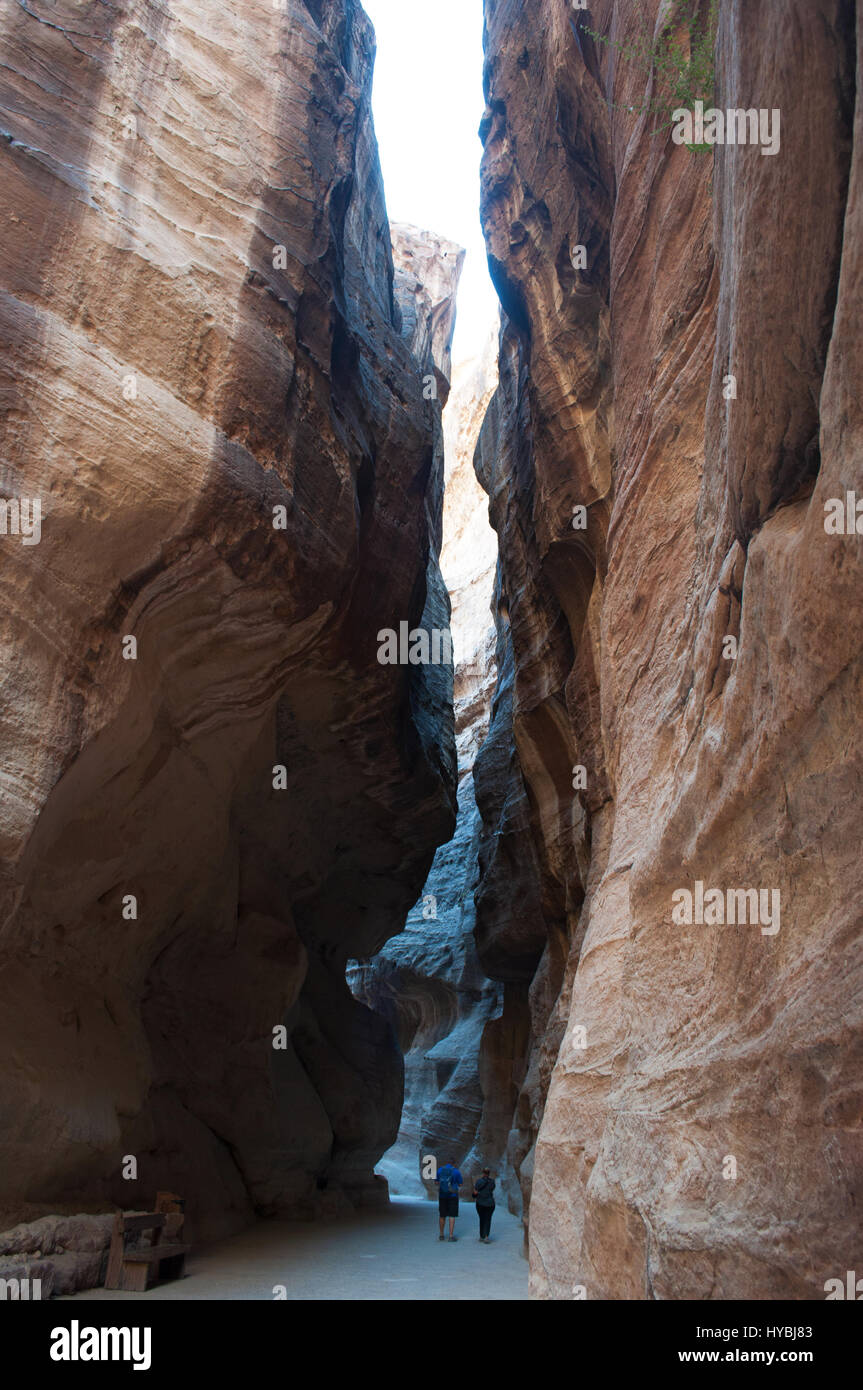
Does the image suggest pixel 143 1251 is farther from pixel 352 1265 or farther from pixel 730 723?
pixel 730 723

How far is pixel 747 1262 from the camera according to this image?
3.06 m

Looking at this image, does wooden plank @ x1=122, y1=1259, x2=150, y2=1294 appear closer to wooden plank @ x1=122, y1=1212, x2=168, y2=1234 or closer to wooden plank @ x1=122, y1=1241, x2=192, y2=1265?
wooden plank @ x1=122, y1=1241, x2=192, y2=1265

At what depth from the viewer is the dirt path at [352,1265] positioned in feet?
25.3

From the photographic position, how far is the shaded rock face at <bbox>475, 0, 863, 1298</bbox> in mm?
2965

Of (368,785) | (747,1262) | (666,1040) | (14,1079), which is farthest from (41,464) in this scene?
(368,785)

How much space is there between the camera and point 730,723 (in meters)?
3.83

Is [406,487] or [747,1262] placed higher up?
[406,487]

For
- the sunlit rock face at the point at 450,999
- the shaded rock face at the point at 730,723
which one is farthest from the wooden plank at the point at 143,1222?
the sunlit rock face at the point at 450,999

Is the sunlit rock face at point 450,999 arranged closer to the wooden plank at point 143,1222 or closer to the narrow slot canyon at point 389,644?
the narrow slot canyon at point 389,644

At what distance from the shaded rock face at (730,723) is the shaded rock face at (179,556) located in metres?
3.44

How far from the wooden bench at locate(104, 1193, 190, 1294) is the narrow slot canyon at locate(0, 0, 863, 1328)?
6 centimetres

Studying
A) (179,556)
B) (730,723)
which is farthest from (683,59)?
(179,556)

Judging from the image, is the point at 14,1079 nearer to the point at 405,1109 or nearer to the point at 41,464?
the point at 41,464

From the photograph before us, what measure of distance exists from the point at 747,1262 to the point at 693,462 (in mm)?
4934
